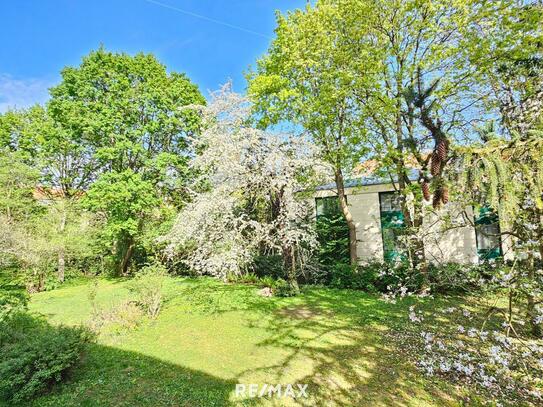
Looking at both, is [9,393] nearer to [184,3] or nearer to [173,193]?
[184,3]

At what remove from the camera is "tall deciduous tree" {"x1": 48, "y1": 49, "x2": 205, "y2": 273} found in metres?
13.8

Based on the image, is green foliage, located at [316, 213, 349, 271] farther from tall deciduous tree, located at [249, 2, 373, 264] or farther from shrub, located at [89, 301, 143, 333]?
shrub, located at [89, 301, 143, 333]

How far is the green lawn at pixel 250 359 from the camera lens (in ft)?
13.7

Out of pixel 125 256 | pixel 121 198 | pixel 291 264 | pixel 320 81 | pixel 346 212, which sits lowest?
pixel 125 256

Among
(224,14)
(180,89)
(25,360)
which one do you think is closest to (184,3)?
(224,14)

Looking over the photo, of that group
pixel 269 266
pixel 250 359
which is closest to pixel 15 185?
pixel 269 266

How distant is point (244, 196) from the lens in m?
9.78

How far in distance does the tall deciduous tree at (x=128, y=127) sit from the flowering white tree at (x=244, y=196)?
18.5ft

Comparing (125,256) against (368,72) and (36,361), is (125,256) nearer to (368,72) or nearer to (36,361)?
(36,361)

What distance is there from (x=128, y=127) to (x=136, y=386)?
13.3 m

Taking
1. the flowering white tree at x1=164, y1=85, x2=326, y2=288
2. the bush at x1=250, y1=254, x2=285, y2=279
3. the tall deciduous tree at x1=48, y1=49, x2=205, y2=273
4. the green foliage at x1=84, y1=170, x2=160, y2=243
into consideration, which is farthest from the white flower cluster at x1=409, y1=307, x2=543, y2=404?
the tall deciduous tree at x1=48, y1=49, x2=205, y2=273

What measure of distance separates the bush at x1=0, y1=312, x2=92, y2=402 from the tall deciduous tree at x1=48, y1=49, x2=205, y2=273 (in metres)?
9.36

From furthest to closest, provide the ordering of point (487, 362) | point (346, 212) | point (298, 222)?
point (346, 212) → point (298, 222) → point (487, 362)

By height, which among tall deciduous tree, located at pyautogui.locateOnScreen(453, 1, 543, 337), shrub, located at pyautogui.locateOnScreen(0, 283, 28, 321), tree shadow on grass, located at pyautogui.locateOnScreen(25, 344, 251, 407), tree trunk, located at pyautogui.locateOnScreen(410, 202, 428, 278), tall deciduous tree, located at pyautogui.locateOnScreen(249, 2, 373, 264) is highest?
tall deciduous tree, located at pyautogui.locateOnScreen(249, 2, 373, 264)
